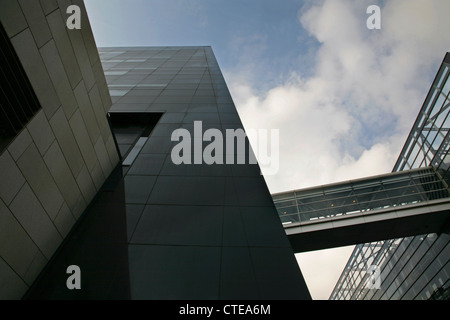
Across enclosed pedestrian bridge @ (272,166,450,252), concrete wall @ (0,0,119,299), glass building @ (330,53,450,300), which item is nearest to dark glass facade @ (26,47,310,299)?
concrete wall @ (0,0,119,299)

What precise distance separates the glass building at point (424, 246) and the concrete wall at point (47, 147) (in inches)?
842

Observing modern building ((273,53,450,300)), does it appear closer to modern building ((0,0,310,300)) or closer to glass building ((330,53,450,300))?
glass building ((330,53,450,300))

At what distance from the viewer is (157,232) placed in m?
7.39

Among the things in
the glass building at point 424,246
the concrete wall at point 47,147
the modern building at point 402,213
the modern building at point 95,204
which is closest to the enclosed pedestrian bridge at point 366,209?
the modern building at point 402,213

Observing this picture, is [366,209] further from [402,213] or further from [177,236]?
[177,236]

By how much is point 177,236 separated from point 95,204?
3561 millimetres

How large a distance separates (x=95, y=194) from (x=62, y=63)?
4.54m

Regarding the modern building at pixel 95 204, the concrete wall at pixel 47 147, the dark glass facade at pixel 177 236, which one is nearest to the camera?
the concrete wall at pixel 47 147

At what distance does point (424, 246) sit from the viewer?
20781 millimetres

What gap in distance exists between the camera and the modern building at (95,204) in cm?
556

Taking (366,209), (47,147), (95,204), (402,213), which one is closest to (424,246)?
(366,209)

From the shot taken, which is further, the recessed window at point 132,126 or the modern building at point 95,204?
the recessed window at point 132,126

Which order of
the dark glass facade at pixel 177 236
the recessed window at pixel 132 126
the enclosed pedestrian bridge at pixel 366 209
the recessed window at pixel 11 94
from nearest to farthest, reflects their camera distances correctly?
1. the recessed window at pixel 11 94
2. the dark glass facade at pixel 177 236
3. the recessed window at pixel 132 126
4. the enclosed pedestrian bridge at pixel 366 209

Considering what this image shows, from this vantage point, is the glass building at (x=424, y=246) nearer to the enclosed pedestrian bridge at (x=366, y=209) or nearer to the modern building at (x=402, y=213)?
the modern building at (x=402, y=213)
